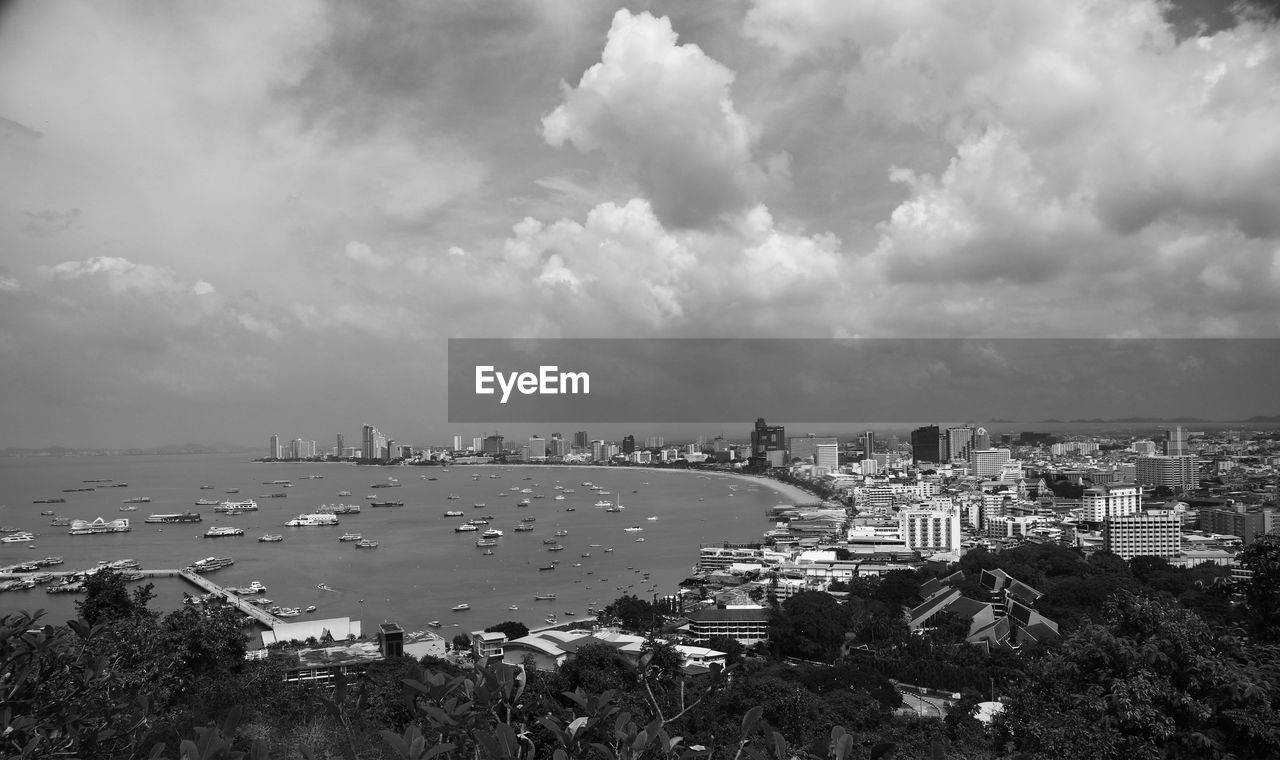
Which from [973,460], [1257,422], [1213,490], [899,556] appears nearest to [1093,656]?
[899,556]

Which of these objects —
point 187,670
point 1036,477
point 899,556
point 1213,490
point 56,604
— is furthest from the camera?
point 1036,477

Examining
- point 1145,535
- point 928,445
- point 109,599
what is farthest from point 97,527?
point 928,445

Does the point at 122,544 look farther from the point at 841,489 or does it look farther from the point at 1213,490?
the point at 1213,490

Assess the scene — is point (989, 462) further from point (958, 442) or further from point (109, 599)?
point (109, 599)

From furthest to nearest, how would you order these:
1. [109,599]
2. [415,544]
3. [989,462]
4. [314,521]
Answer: [989,462] → [314,521] → [415,544] → [109,599]

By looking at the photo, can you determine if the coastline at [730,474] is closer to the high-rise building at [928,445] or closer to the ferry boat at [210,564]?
the high-rise building at [928,445]
